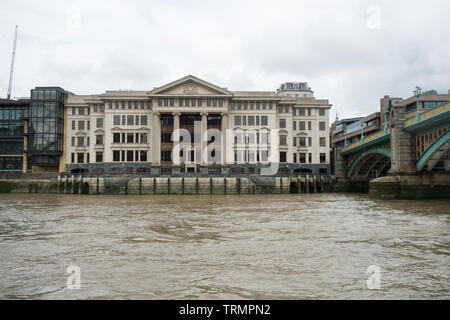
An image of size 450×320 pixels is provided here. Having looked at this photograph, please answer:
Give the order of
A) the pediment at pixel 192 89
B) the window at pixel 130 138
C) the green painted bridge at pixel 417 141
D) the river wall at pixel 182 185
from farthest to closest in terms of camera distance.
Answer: the window at pixel 130 138 < the pediment at pixel 192 89 < the river wall at pixel 182 185 < the green painted bridge at pixel 417 141

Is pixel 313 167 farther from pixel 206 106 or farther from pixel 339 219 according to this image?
pixel 339 219

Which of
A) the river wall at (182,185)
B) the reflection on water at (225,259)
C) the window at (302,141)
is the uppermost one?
the window at (302,141)

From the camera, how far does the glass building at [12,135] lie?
7400cm

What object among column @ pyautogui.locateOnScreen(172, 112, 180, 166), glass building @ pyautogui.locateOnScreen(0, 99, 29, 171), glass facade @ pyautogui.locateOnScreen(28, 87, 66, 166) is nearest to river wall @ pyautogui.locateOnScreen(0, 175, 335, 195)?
column @ pyautogui.locateOnScreen(172, 112, 180, 166)

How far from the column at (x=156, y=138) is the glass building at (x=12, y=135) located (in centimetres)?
2715

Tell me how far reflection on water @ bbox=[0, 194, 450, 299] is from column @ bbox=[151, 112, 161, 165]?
51.6 m

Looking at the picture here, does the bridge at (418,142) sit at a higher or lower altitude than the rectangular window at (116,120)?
lower

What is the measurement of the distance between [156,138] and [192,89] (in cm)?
1194

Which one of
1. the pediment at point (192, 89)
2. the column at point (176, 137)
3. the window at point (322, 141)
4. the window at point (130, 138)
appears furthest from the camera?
the window at point (322, 141)

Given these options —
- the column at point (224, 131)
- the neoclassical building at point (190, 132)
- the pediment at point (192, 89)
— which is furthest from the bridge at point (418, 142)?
the pediment at point (192, 89)

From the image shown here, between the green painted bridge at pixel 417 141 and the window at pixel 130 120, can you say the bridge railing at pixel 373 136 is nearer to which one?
the green painted bridge at pixel 417 141

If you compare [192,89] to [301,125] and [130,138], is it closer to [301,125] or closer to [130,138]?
[130,138]

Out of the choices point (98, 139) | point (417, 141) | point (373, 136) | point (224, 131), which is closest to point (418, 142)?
point (417, 141)
